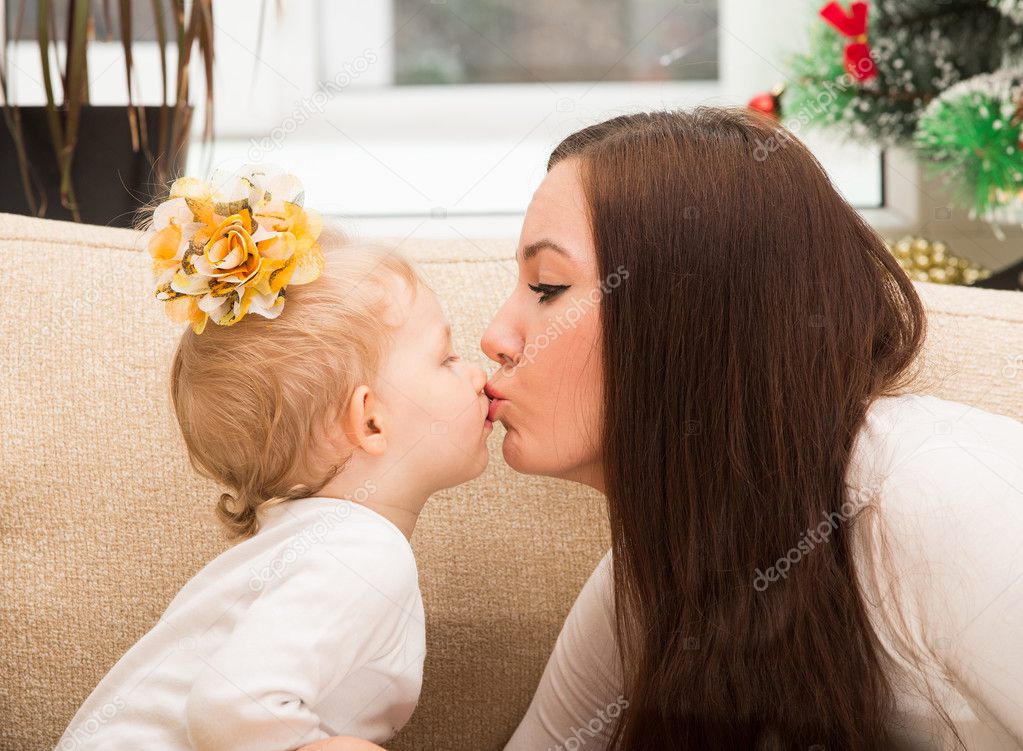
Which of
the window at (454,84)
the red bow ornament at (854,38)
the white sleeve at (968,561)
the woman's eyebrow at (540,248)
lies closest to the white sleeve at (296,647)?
the woman's eyebrow at (540,248)

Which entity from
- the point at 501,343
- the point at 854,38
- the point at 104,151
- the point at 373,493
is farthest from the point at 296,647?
the point at 854,38

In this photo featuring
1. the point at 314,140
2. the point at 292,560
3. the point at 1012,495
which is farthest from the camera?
the point at 314,140

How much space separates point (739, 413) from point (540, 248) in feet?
0.87

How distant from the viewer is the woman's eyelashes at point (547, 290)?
108cm

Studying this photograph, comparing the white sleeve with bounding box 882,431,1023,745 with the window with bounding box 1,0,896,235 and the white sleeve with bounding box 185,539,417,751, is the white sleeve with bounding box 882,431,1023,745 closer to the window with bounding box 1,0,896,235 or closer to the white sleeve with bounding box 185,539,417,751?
the white sleeve with bounding box 185,539,417,751

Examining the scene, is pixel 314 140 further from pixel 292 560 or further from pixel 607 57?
pixel 292 560

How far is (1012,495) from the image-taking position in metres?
0.88

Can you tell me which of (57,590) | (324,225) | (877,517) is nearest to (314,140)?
(324,225)

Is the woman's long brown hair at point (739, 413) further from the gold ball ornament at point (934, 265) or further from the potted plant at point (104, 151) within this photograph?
the potted plant at point (104, 151)

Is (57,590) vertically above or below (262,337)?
below

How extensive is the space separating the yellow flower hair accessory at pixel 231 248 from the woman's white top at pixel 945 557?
579 millimetres

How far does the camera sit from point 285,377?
110 centimetres

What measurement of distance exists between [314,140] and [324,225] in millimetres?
1173

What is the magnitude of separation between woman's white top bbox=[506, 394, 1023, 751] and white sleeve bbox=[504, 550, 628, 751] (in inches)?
9.0
